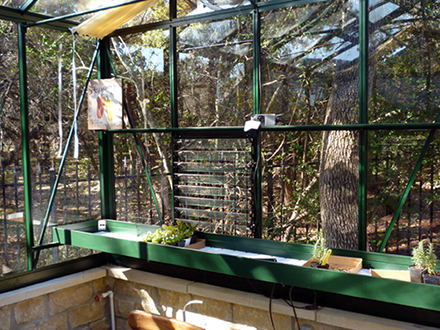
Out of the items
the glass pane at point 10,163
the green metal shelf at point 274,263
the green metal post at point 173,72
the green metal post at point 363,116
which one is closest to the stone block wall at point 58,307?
the glass pane at point 10,163

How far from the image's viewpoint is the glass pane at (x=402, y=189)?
335 centimetres

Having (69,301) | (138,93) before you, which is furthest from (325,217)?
(69,301)

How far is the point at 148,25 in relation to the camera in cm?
457

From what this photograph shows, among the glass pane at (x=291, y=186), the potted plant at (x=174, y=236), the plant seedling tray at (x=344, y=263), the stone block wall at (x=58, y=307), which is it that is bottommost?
the stone block wall at (x=58, y=307)

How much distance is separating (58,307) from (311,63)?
10.8 feet

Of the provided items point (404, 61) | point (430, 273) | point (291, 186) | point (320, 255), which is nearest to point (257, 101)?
point (291, 186)

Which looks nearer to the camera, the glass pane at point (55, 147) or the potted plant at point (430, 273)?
the potted plant at point (430, 273)

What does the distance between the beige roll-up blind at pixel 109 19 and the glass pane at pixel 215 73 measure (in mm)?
484

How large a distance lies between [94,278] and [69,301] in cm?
33

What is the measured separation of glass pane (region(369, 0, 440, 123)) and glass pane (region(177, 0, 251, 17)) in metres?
1.22

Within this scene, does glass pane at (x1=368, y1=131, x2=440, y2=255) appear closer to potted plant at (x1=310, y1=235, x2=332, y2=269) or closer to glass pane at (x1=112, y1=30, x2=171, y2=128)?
potted plant at (x1=310, y1=235, x2=332, y2=269)

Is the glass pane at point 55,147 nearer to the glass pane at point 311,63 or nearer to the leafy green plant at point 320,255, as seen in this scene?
the glass pane at point 311,63

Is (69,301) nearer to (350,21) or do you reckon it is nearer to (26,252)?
(26,252)

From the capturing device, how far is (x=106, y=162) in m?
4.99
